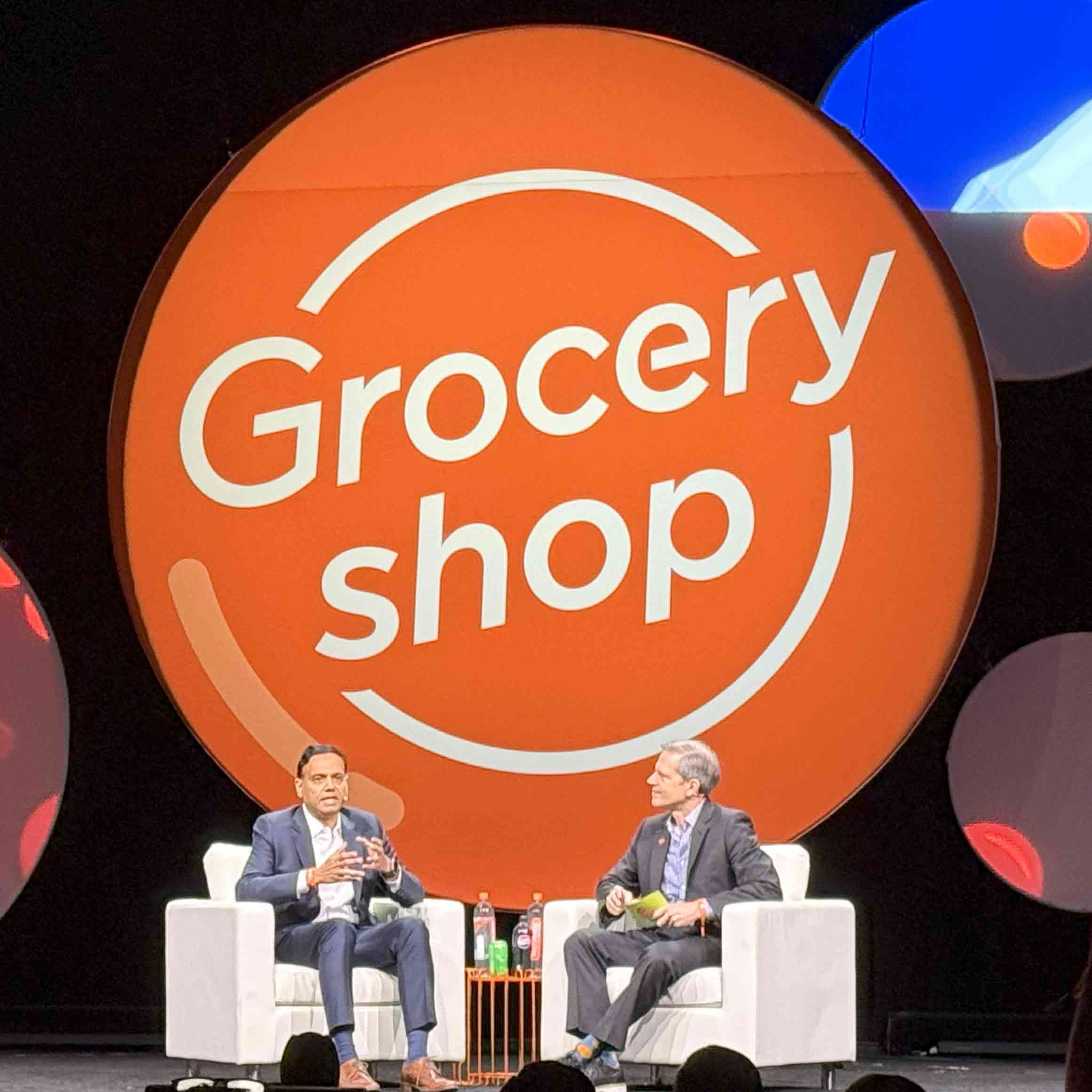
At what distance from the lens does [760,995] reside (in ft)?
15.8

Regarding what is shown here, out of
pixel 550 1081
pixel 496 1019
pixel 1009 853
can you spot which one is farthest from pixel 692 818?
pixel 550 1081

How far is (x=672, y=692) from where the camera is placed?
5992 millimetres

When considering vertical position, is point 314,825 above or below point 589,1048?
above

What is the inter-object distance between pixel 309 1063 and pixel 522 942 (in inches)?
102

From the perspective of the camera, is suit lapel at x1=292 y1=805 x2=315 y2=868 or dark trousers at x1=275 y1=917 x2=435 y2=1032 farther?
suit lapel at x1=292 y1=805 x2=315 y2=868

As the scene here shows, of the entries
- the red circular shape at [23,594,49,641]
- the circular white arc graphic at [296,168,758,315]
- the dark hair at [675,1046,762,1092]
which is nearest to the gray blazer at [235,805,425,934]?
the red circular shape at [23,594,49,641]

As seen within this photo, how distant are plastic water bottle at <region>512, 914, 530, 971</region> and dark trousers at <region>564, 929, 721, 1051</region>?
0.38 metres

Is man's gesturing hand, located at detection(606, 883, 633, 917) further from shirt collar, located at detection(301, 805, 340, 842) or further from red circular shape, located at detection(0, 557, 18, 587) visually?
red circular shape, located at detection(0, 557, 18, 587)

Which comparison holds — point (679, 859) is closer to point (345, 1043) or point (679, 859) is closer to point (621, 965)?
point (621, 965)

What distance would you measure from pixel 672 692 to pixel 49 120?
8.79 ft

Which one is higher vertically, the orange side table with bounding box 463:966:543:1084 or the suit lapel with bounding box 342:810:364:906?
the suit lapel with bounding box 342:810:364:906

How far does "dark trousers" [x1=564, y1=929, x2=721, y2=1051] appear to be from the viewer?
4.86 m

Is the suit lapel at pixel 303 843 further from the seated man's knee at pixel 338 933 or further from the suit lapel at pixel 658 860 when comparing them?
the suit lapel at pixel 658 860

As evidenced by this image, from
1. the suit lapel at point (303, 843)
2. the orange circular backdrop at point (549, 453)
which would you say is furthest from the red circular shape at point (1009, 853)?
the suit lapel at point (303, 843)
